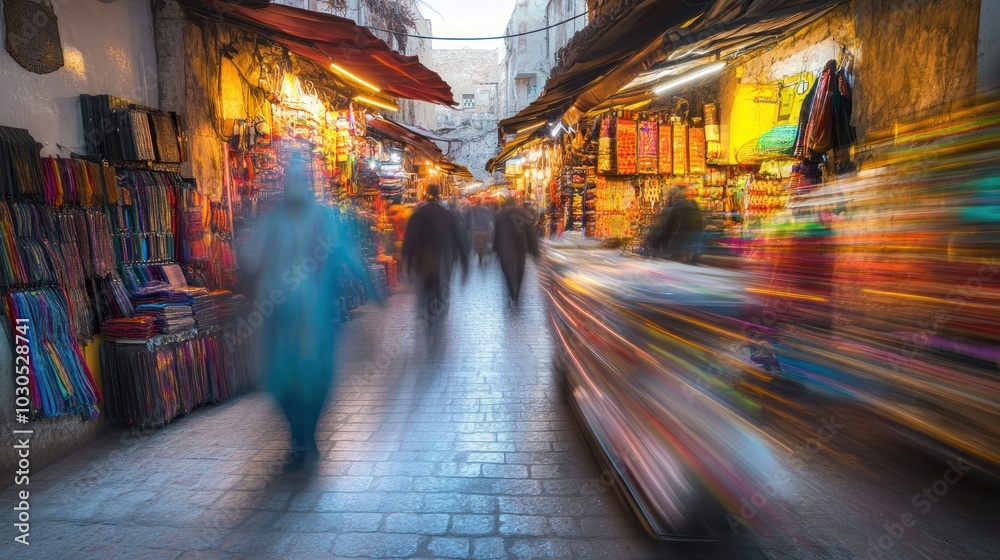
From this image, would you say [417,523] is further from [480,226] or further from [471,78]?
[471,78]

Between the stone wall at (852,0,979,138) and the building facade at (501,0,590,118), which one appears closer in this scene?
the stone wall at (852,0,979,138)

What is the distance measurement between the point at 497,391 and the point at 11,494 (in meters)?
3.54

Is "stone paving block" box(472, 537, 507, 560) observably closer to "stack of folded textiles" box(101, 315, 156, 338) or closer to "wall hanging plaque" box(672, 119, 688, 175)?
"stack of folded textiles" box(101, 315, 156, 338)

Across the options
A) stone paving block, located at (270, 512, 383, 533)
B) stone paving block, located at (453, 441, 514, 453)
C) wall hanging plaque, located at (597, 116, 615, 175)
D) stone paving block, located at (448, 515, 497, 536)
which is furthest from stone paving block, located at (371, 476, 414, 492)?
wall hanging plaque, located at (597, 116, 615, 175)

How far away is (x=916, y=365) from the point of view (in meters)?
3.60

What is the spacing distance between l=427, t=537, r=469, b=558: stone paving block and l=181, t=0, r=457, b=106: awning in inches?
193

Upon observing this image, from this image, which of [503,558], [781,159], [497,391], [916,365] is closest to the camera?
[503,558]

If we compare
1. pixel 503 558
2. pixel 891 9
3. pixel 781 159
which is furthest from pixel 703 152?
pixel 503 558

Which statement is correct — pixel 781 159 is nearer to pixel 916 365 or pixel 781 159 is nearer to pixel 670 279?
pixel 916 365

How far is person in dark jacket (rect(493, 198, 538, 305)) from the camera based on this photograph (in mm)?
8281

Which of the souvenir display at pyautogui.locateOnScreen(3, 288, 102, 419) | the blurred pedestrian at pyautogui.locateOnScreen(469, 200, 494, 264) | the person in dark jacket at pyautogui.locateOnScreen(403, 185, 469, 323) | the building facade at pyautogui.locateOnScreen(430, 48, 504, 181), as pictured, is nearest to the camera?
the souvenir display at pyautogui.locateOnScreen(3, 288, 102, 419)

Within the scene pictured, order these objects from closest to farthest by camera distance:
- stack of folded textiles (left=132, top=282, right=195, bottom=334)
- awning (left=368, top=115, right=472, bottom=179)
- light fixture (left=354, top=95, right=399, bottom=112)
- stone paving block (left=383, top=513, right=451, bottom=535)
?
stone paving block (left=383, top=513, right=451, bottom=535) < stack of folded textiles (left=132, top=282, right=195, bottom=334) < light fixture (left=354, top=95, right=399, bottom=112) < awning (left=368, top=115, right=472, bottom=179)

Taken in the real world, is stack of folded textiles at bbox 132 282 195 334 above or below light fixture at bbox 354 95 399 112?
below

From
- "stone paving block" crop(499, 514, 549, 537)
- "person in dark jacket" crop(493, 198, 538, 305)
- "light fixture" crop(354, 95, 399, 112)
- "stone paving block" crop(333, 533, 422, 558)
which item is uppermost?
"light fixture" crop(354, 95, 399, 112)
